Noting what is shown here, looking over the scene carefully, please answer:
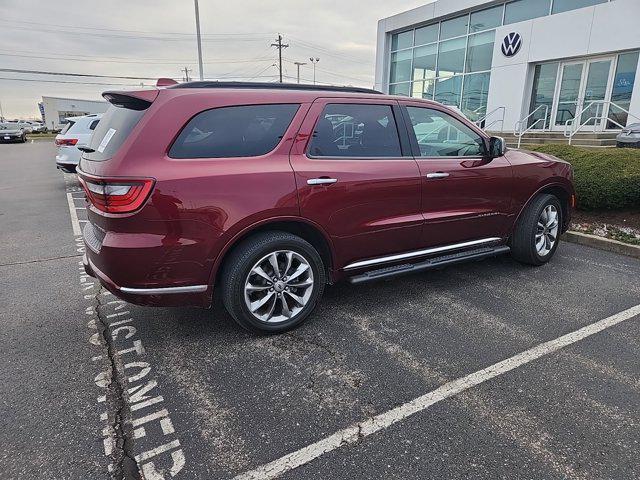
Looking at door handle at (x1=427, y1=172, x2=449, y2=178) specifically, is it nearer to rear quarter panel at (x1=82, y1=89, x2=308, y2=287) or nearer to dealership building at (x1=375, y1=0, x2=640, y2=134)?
rear quarter panel at (x1=82, y1=89, x2=308, y2=287)

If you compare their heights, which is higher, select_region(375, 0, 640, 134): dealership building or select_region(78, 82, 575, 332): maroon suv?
select_region(375, 0, 640, 134): dealership building

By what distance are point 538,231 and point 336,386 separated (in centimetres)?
325

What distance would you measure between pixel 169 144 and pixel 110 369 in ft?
4.99

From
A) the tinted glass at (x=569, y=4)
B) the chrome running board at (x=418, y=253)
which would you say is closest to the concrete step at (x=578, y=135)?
the tinted glass at (x=569, y=4)

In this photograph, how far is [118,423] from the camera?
243cm

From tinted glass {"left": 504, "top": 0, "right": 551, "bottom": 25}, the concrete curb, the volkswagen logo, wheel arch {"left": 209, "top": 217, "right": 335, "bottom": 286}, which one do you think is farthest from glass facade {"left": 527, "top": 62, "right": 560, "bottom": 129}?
wheel arch {"left": 209, "top": 217, "right": 335, "bottom": 286}

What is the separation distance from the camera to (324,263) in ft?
12.1

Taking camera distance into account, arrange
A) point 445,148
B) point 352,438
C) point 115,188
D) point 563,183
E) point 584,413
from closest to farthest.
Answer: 1. point 352,438
2. point 584,413
3. point 115,188
4. point 445,148
5. point 563,183

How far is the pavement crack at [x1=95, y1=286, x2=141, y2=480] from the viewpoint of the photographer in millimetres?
2102

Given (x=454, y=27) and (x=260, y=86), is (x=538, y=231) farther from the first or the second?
(x=454, y=27)

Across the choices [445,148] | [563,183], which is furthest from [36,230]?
[563,183]

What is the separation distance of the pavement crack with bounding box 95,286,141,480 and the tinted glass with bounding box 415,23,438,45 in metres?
21.0

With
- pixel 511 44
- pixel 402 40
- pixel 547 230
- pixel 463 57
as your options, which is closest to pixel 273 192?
pixel 547 230

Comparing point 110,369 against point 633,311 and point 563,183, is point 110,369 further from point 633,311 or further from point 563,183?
point 563,183
